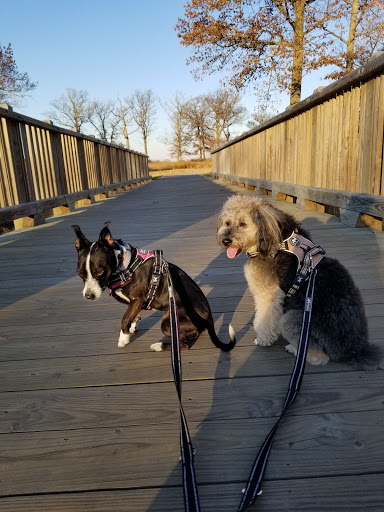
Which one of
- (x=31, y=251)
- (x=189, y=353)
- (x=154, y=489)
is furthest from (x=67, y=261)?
(x=154, y=489)

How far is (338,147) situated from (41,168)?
6.45 metres

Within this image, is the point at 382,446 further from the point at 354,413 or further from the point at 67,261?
the point at 67,261

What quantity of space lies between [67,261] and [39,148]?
179 inches

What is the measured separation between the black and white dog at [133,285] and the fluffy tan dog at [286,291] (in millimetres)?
378

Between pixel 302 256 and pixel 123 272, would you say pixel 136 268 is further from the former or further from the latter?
pixel 302 256

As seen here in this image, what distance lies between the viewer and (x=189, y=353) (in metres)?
2.37

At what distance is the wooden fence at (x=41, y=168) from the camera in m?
→ 6.49

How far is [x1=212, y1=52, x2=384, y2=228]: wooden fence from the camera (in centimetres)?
497

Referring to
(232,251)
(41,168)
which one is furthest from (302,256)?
(41,168)

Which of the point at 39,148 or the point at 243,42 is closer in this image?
the point at 39,148

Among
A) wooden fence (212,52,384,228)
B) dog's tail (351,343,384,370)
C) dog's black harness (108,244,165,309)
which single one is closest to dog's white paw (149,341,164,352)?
dog's black harness (108,244,165,309)

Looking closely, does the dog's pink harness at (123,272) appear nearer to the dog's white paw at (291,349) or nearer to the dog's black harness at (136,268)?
the dog's black harness at (136,268)

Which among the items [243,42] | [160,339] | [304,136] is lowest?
[160,339]

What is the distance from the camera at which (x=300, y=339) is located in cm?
181
